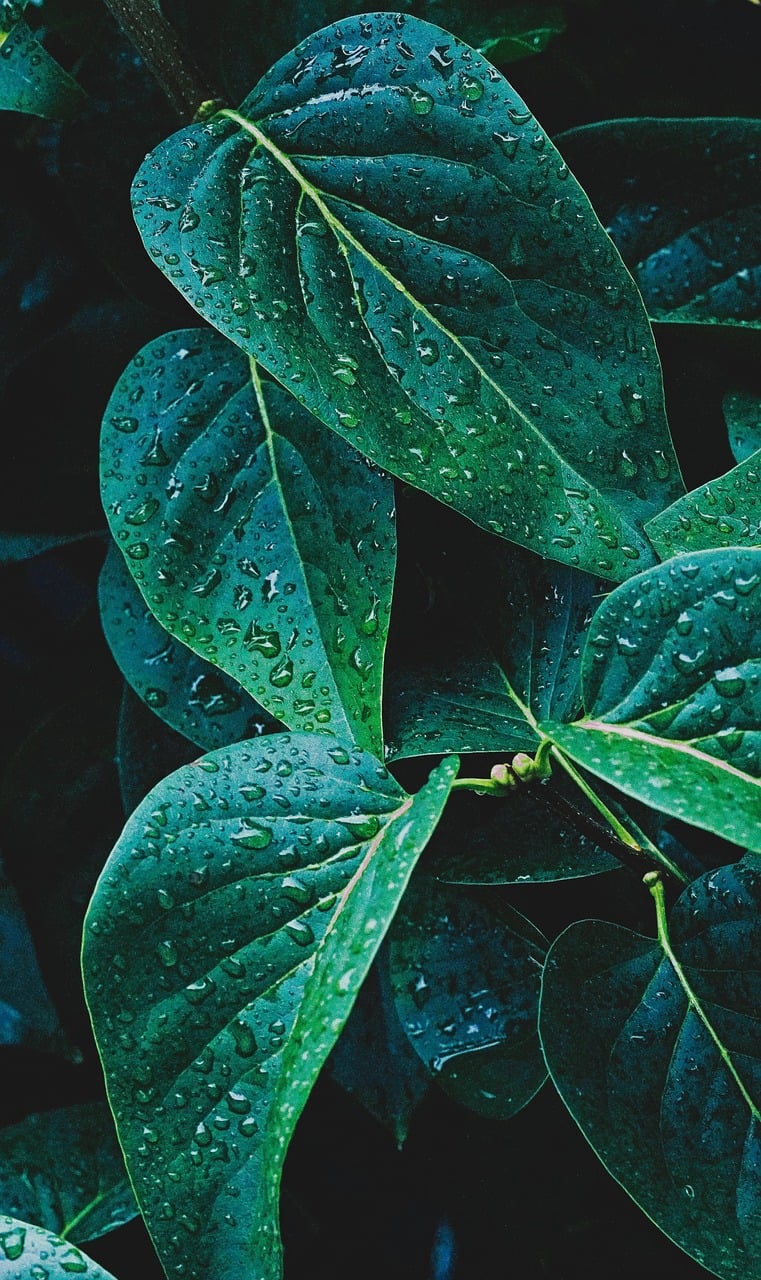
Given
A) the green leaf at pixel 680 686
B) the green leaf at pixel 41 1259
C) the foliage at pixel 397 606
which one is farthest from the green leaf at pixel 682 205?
the green leaf at pixel 41 1259

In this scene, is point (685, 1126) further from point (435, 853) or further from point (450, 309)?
point (450, 309)

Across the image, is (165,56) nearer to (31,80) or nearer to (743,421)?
(31,80)

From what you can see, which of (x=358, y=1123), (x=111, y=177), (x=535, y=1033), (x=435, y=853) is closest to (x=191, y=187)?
(x=111, y=177)

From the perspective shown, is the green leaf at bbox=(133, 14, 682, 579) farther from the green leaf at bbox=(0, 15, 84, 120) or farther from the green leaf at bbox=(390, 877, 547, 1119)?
the green leaf at bbox=(390, 877, 547, 1119)

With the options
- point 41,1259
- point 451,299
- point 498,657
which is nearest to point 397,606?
point 498,657

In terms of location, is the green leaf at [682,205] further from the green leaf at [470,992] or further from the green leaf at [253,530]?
the green leaf at [470,992]
